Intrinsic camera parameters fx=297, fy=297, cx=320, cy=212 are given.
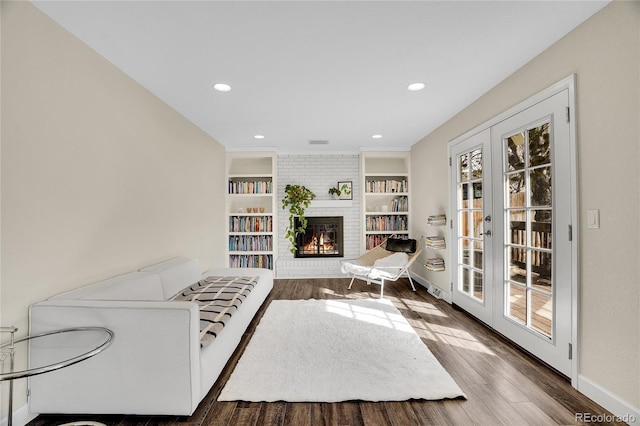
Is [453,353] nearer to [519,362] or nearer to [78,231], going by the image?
[519,362]

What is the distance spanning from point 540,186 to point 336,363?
210 centimetres

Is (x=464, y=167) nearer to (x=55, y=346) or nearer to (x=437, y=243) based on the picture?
(x=437, y=243)

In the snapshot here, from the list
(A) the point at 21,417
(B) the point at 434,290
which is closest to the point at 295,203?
(B) the point at 434,290

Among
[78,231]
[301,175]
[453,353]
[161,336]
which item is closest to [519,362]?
[453,353]

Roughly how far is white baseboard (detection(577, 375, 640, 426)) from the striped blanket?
2.32 meters

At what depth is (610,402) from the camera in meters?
1.74

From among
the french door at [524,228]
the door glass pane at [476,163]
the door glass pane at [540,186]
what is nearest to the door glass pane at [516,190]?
the french door at [524,228]

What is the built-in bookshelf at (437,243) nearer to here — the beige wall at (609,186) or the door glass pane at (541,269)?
the door glass pane at (541,269)

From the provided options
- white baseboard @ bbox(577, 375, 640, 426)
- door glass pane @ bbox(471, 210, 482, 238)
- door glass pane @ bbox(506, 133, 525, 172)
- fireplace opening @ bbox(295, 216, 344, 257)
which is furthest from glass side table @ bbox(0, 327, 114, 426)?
fireplace opening @ bbox(295, 216, 344, 257)

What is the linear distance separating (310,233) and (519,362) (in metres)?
3.84

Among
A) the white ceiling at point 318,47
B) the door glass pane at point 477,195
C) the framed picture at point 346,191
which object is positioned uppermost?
the white ceiling at point 318,47

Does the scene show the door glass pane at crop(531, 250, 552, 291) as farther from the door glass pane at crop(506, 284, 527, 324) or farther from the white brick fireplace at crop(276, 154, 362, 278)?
the white brick fireplace at crop(276, 154, 362, 278)

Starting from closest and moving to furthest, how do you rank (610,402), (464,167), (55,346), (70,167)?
(55,346)
(610,402)
(70,167)
(464,167)

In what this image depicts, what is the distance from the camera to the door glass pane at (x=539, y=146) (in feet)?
7.36
